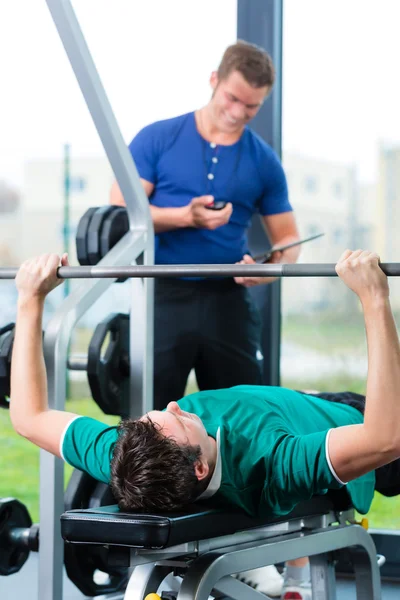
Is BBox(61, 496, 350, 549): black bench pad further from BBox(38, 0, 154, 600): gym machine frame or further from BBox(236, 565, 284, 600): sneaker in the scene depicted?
BBox(236, 565, 284, 600): sneaker

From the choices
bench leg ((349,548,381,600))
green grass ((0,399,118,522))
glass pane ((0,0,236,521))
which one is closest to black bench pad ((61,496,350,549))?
bench leg ((349,548,381,600))

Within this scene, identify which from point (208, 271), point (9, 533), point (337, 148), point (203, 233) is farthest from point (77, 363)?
point (337, 148)

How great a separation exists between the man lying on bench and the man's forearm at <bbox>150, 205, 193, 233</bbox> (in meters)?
0.59

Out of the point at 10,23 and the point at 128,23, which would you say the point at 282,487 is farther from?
the point at 10,23

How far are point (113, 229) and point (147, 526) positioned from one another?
1.00m

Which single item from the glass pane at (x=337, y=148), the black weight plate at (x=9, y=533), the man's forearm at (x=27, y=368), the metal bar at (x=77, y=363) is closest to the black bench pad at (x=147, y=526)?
the man's forearm at (x=27, y=368)

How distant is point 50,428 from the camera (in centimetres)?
179

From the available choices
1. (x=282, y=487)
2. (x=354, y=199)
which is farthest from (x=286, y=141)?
(x=282, y=487)

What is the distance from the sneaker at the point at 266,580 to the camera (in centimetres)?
257

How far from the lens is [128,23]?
14.2ft

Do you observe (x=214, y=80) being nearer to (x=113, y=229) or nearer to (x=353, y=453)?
(x=113, y=229)

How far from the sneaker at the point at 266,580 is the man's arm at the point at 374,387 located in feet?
3.70

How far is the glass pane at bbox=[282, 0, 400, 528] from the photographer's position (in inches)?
123

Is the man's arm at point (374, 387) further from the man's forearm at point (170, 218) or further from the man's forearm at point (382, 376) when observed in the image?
the man's forearm at point (170, 218)
